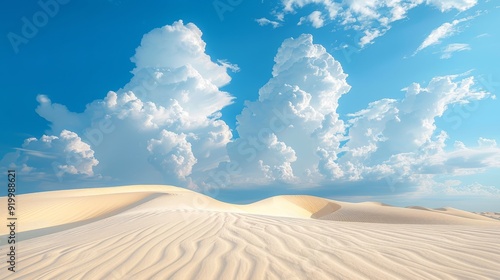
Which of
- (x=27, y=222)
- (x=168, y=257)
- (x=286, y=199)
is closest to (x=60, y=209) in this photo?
(x=27, y=222)

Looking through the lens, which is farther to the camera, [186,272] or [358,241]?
[358,241]

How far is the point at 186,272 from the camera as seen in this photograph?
3393mm

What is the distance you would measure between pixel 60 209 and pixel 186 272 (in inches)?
658

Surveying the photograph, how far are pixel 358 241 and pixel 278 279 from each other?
225 centimetres

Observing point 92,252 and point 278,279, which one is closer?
point 278,279

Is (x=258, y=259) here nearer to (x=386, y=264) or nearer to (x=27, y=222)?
(x=386, y=264)

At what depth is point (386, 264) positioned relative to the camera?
3.54 metres

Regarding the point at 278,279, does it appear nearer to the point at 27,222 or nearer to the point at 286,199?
the point at 27,222

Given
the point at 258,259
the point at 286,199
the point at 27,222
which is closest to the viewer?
the point at 258,259

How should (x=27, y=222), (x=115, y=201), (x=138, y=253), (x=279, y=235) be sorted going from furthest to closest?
(x=115, y=201) < (x=27, y=222) < (x=279, y=235) < (x=138, y=253)

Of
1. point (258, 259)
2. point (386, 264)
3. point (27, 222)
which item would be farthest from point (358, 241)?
point (27, 222)

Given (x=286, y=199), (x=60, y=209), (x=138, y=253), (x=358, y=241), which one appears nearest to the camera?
(x=138, y=253)

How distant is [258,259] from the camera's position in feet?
12.4

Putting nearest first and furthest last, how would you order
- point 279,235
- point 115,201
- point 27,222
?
point 279,235
point 27,222
point 115,201
